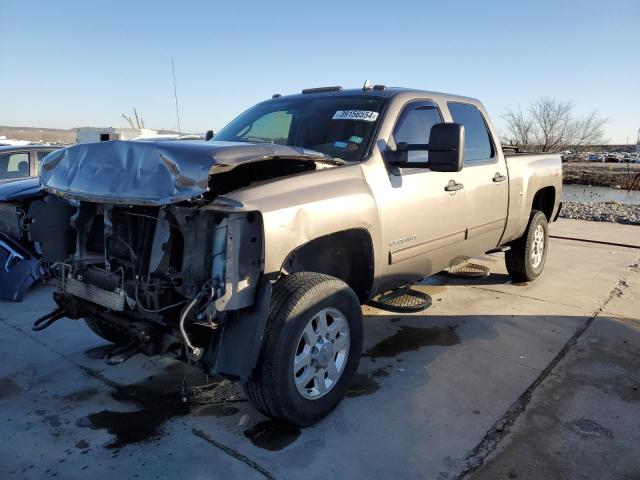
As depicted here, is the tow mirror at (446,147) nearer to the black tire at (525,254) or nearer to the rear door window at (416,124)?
the rear door window at (416,124)

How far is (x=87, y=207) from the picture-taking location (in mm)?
3104

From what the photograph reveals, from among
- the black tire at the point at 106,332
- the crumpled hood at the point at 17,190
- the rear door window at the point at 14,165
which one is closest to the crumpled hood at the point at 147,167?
the black tire at the point at 106,332

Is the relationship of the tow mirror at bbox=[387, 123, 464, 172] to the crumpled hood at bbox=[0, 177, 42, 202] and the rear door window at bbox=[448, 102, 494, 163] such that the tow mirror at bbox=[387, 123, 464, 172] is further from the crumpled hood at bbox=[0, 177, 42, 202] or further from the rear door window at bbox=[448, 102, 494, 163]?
the crumpled hood at bbox=[0, 177, 42, 202]

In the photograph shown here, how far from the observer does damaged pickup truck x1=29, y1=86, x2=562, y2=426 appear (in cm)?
252

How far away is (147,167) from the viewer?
2525mm

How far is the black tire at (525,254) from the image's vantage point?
5656 mm

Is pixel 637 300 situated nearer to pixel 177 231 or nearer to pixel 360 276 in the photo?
pixel 360 276

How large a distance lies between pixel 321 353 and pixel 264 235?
85 cm

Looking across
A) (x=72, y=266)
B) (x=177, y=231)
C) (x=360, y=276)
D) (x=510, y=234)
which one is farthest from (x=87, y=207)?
(x=510, y=234)

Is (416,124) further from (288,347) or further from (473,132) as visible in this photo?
(288,347)

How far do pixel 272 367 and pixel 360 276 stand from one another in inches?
43.8

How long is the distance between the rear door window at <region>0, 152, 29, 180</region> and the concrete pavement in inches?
129

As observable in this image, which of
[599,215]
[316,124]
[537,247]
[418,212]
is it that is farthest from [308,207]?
[599,215]

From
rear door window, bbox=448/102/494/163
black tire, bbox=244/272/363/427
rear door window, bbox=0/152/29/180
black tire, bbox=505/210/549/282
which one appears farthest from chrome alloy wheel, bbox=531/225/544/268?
rear door window, bbox=0/152/29/180
